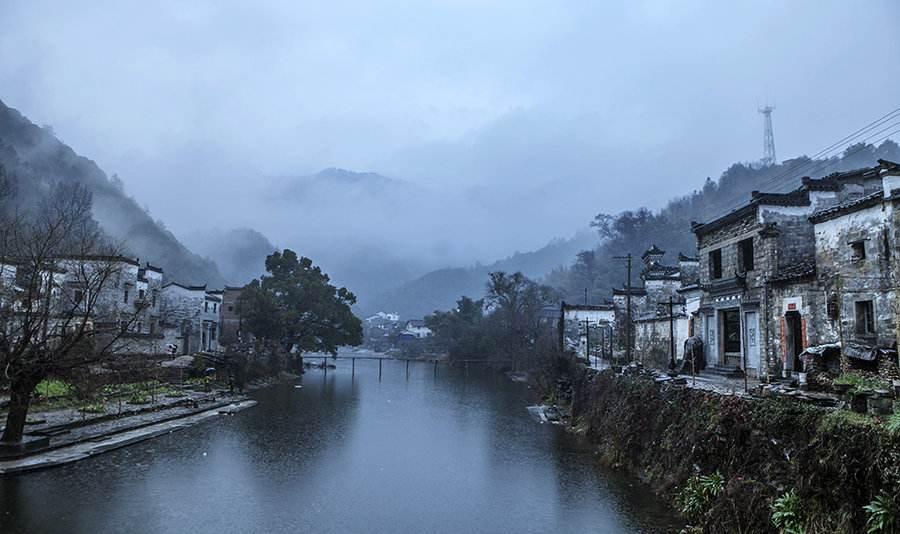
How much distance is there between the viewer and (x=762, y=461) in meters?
12.3

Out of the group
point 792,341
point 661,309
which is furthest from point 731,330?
point 661,309

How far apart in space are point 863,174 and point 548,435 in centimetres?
1536

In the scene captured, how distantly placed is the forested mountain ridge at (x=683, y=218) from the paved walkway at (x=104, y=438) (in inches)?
2555

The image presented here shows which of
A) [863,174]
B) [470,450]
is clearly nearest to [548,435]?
[470,450]

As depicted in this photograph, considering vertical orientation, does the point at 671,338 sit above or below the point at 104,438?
above

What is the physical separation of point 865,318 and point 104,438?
24.1m

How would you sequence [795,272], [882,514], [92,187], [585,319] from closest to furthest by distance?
[882,514] → [795,272] → [585,319] → [92,187]

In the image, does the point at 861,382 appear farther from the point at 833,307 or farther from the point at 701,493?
the point at 833,307

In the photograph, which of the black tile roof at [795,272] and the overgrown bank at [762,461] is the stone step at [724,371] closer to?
the black tile roof at [795,272]

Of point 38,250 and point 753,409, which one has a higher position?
point 38,250

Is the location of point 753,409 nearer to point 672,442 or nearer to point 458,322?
point 672,442

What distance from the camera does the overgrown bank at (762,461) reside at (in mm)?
Result: 9250

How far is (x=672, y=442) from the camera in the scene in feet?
53.4

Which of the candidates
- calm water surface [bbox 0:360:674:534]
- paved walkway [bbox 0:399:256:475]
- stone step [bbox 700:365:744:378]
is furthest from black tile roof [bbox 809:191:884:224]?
paved walkway [bbox 0:399:256:475]
